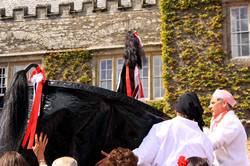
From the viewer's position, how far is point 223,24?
455 inches

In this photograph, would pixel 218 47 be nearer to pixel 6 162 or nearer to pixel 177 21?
pixel 177 21

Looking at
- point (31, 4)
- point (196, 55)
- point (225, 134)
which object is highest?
point (31, 4)

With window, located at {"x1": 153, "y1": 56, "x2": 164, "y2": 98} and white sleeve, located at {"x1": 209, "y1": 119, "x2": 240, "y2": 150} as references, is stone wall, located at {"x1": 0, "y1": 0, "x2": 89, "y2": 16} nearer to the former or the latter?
window, located at {"x1": 153, "y1": 56, "x2": 164, "y2": 98}

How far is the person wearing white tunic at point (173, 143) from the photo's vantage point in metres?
3.46

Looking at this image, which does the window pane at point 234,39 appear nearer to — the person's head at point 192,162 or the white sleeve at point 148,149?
the white sleeve at point 148,149

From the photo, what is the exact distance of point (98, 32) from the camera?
531 inches

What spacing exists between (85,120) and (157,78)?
8.95 metres

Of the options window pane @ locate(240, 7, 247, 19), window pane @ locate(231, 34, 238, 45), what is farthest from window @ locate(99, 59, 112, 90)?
window pane @ locate(240, 7, 247, 19)

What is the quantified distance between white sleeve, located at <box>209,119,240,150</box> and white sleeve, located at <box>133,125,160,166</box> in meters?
0.66

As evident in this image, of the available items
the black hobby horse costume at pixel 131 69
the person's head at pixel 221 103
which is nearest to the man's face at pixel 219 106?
the person's head at pixel 221 103

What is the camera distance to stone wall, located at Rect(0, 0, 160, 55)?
13.1 m

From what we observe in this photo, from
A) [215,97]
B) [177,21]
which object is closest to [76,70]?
[177,21]

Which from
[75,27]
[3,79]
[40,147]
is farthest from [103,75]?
[40,147]

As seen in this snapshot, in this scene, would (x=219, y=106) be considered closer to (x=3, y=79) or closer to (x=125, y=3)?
(x=125, y=3)
